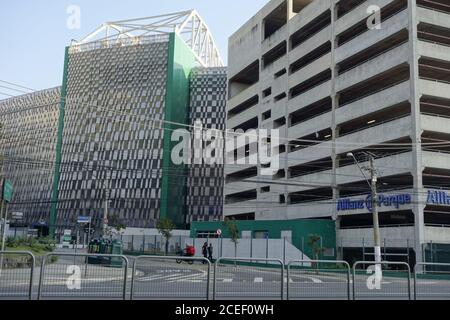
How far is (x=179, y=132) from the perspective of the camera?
4783 inches

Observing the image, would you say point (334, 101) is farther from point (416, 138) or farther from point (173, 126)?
point (173, 126)

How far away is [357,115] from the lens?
1921 inches

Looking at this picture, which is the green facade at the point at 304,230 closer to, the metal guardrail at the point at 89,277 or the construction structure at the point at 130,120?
the metal guardrail at the point at 89,277

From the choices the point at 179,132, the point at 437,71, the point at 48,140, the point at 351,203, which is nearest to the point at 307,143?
the point at 351,203

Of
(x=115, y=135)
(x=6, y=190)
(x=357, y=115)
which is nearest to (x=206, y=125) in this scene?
(x=115, y=135)

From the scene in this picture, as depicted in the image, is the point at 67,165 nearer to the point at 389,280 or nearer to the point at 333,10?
the point at 333,10

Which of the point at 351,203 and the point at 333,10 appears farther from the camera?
the point at 333,10

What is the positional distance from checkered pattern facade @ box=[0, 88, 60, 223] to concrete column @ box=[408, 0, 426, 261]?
112m

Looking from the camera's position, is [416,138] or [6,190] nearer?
[6,190]

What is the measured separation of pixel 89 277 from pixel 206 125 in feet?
385

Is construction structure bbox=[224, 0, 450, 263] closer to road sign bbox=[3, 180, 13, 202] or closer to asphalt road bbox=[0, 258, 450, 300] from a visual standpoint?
asphalt road bbox=[0, 258, 450, 300]

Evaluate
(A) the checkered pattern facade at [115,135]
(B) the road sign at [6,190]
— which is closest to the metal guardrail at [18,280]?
(B) the road sign at [6,190]

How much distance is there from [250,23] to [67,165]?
71537mm
